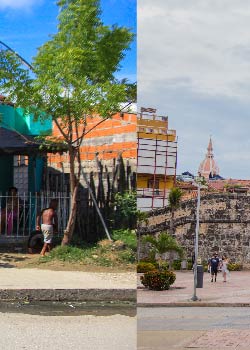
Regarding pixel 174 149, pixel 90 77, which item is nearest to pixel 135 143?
pixel 174 149

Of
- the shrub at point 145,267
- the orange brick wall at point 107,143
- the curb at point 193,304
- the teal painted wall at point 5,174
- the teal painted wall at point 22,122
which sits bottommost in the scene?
the curb at point 193,304

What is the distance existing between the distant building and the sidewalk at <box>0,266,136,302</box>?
127cm

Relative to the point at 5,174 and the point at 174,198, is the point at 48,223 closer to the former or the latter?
the point at 5,174

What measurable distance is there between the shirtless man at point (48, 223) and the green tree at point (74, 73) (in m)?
0.51

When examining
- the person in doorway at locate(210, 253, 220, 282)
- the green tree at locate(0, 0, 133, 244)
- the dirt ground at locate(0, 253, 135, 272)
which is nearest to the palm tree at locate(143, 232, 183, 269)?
the green tree at locate(0, 0, 133, 244)

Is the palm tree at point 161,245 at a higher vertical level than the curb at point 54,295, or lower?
higher

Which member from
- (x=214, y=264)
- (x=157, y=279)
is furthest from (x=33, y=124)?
(x=157, y=279)

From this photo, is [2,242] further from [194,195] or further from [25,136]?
[194,195]

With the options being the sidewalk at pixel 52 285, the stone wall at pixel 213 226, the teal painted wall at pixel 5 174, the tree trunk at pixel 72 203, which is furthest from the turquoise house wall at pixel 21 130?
the stone wall at pixel 213 226

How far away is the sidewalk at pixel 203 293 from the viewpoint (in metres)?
1.44

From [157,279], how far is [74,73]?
2.41 feet

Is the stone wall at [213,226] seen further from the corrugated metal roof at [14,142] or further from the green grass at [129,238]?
the corrugated metal roof at [14,142]

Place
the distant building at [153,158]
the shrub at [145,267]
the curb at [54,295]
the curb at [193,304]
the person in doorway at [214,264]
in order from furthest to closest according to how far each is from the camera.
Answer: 1. the curb at [54,295]
2. the person in doorway at [214,264]
3. the curb at [193,304]
4. the shrub at [145,267]
5. the distant building at [153,158]

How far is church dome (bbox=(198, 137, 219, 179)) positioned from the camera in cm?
126
